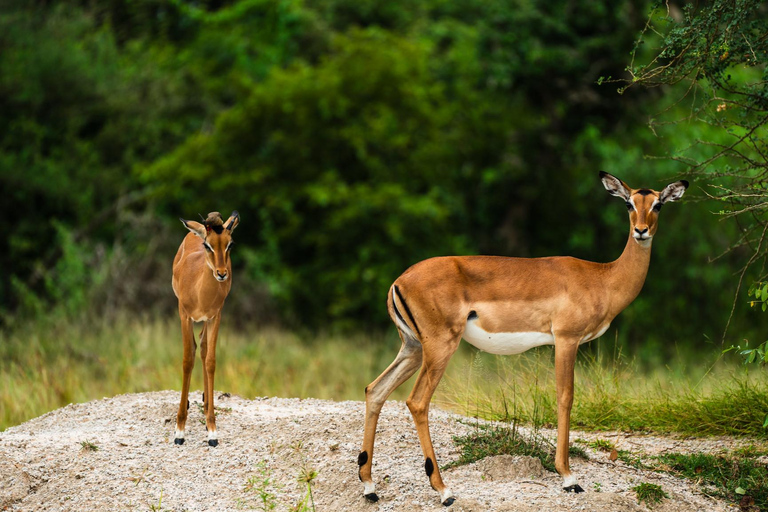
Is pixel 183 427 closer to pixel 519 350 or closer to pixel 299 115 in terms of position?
pixel 519 350

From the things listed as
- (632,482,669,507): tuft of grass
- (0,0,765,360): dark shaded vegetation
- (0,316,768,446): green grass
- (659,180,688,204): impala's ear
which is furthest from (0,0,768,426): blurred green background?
(659,180,688,204): impala's ear

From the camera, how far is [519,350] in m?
6.44

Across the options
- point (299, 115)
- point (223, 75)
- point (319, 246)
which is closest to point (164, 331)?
point (319, 246)

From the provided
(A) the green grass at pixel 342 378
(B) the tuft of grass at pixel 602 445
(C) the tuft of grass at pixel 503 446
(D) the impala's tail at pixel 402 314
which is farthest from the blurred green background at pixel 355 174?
(D) the impala's tail at pixel 402 314

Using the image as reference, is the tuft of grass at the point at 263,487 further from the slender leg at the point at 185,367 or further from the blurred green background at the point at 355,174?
the blurred green background at the point at 355,174

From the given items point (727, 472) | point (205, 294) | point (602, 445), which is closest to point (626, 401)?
point (602, 445)

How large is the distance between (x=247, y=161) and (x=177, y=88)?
185 inches

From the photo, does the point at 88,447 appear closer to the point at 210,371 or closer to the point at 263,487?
the point at 210,371

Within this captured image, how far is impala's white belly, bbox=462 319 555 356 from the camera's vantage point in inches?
252

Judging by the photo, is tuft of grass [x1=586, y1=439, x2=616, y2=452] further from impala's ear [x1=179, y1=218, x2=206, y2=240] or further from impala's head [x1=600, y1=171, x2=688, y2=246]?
impala's ear [x1=179, y1=218, x2=206, y2=240]

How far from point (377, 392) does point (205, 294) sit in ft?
5.35

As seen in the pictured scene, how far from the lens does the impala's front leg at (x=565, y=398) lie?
252 inches

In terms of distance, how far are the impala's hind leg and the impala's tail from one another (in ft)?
0.26

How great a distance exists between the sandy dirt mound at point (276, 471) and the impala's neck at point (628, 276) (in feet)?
4.48
